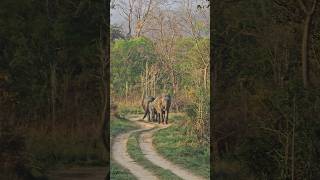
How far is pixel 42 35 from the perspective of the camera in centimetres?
455

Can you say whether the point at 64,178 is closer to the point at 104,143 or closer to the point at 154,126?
the point at 104,143

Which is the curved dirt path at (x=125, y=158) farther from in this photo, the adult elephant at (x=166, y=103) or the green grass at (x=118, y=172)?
the adult elephant at (x=166, y=103)

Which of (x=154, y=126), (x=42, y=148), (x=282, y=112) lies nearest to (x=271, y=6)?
(x=282, y=112)

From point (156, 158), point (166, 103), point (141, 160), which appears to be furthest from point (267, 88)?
point (141, 160)

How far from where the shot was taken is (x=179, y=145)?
189 inches

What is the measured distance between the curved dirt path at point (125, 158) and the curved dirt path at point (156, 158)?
0.15m

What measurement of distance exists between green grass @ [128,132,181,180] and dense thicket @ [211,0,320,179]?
0.54m

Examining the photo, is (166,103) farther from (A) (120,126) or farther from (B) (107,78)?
(B) (107,78)

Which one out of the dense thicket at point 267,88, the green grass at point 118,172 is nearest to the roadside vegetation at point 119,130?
the green grass at point 118,172

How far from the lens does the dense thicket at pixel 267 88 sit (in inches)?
178

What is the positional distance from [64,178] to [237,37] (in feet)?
7.35

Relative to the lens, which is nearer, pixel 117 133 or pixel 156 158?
pixel 117 133

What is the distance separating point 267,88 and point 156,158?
1.36 metres

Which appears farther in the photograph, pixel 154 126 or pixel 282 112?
pixel 154 126
